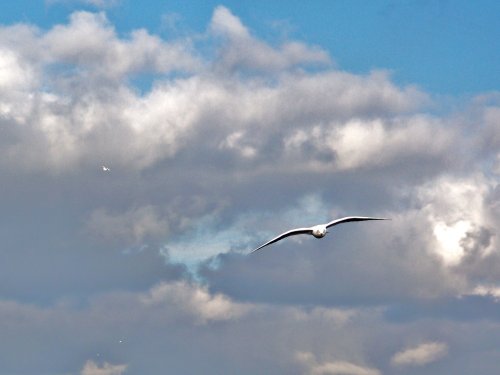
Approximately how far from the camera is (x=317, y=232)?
19725 centimetres

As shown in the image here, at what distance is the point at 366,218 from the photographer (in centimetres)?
19950

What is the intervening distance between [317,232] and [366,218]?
40.9 feet
